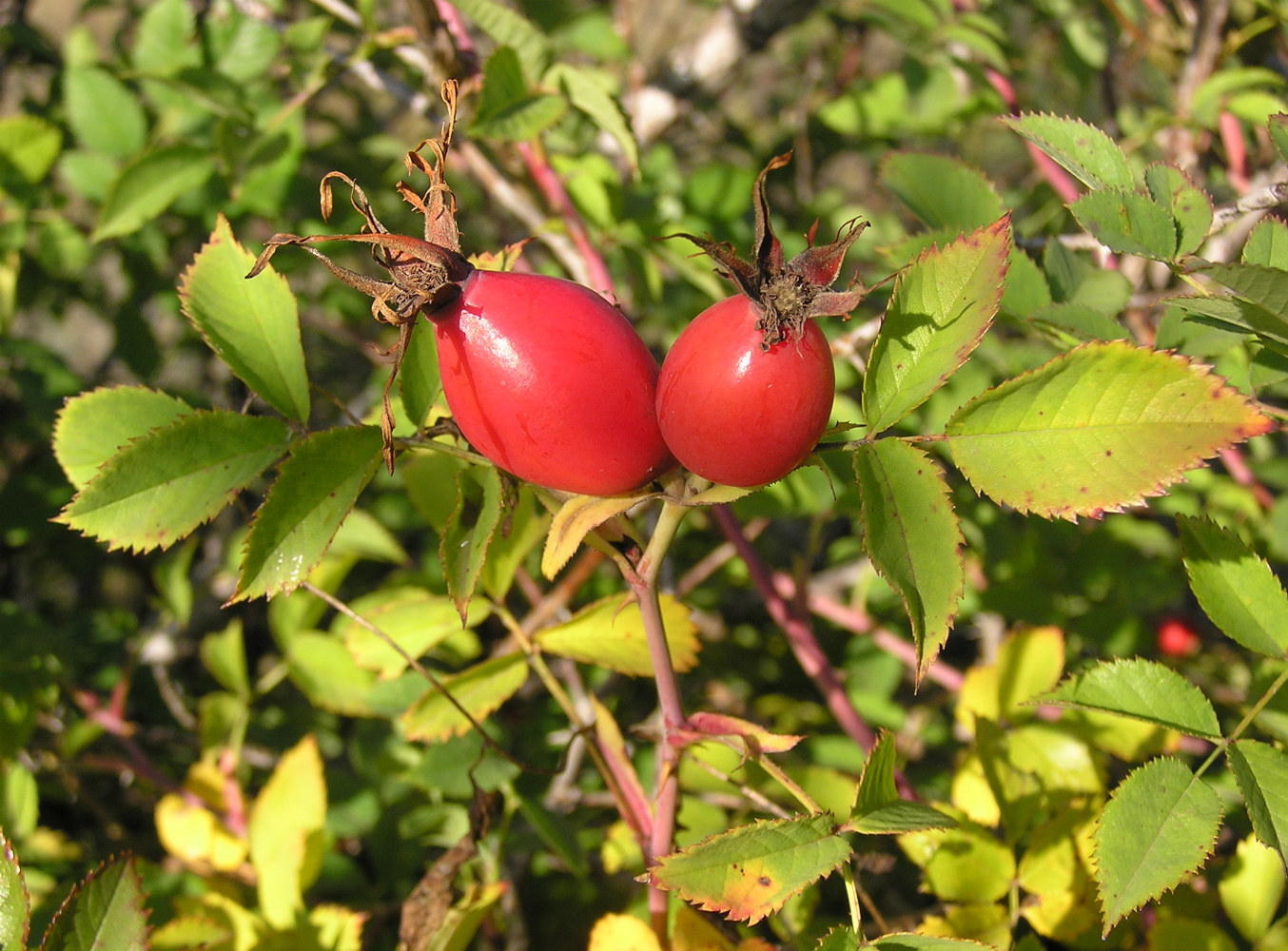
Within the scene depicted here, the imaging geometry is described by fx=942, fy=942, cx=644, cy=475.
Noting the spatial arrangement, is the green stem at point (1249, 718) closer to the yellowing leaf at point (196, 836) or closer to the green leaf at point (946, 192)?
the green leaf at point (946, 192)

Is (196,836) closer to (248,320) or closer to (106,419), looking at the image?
(106,419)

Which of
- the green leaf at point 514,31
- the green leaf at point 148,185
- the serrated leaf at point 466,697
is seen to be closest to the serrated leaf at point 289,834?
the serrated leaf at point 466,697

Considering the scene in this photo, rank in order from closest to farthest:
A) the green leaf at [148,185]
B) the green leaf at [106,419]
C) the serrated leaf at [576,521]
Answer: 1. the serrated leaf at [576,521]
2. the green leaf at [106,419]
3. the green leaf at [148,185]

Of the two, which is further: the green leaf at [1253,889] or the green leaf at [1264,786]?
the green leaf at [1253,889]

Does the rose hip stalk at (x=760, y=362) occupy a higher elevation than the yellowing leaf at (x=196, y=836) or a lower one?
higher

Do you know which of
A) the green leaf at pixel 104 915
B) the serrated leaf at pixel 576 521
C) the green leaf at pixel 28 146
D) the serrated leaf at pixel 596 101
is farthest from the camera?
the green leaf at pixel 28 146

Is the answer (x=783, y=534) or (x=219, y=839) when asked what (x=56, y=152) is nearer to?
(x=219, y=839)

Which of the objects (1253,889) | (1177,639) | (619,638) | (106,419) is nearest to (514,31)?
(106,419)
